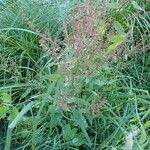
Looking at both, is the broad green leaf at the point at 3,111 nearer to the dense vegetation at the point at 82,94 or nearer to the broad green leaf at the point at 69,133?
the dense vegetation at the point at 82,94

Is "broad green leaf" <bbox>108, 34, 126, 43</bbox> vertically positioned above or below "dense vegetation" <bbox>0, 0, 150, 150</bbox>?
above

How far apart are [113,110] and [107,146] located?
0.18m

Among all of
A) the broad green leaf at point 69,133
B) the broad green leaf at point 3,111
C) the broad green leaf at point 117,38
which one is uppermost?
the broad green leaf at point 117,38

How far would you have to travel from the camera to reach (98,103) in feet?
5.32

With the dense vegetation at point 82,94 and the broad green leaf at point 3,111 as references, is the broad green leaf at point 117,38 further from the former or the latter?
the broad green leaf at point 3,111

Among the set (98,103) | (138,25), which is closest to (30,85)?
(98,103)

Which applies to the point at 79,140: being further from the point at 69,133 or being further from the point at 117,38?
the point at 117,38

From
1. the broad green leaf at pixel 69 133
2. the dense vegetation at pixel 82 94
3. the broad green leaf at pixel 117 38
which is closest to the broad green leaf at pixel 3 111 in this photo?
the dense vegetation at pixel 82 94

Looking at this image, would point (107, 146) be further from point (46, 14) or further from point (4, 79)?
point (46, 14)

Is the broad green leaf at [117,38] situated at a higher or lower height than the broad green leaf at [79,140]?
higher

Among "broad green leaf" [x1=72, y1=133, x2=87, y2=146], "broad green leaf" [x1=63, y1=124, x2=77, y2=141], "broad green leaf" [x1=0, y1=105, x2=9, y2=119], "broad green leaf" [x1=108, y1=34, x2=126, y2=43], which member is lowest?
"broad green leaf" [x1=72, y1=133, x2=87, y2=146]

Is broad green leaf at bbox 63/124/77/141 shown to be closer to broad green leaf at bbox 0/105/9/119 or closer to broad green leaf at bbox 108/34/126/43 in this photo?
broad green leaf at bbox 0/105/9/119

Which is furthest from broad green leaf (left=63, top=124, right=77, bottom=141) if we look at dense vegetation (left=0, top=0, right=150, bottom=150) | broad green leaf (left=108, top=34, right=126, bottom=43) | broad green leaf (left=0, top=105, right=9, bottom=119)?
broad green leaf (left=108, top=34, right=126, bottom=43)

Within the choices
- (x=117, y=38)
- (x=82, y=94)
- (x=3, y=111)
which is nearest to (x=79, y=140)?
(x=82, y=94)
